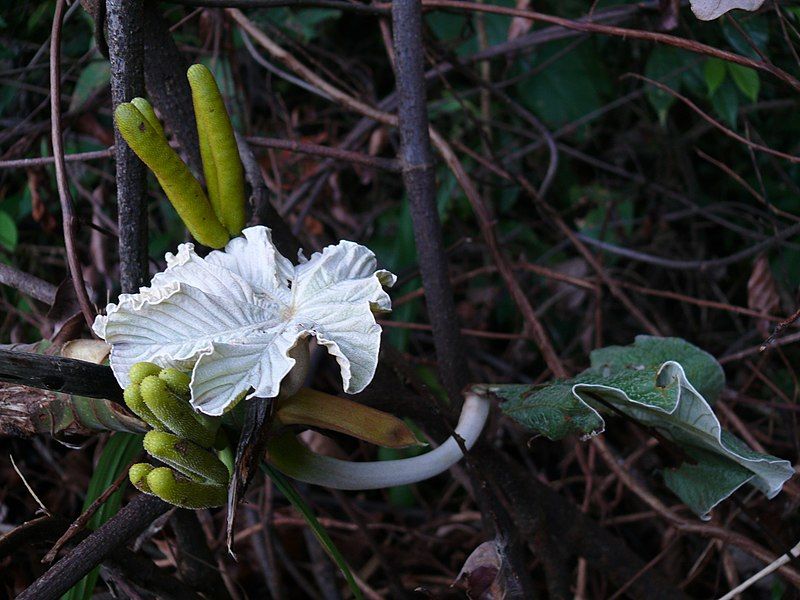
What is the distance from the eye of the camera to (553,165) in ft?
3.42

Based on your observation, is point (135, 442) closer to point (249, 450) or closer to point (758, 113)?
point (249, 450)

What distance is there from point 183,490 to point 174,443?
27 mm

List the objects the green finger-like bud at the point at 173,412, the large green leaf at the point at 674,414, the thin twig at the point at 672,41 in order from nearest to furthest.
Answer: the green finger-like bud at the point at 173,412 → the large green leaf at the point at 674,414 → the thin twig at the point at 672,41

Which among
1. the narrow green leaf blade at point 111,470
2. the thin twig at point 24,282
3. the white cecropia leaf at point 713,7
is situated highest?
the white cecropia leaf at point 713,7

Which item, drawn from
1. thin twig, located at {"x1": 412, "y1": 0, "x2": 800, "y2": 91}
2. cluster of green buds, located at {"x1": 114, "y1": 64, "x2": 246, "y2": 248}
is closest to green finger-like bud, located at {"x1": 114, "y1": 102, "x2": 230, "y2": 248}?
cluster of green buds, located at {"x1": 114, "y1": 64, "x2": 246, "y2": 248}

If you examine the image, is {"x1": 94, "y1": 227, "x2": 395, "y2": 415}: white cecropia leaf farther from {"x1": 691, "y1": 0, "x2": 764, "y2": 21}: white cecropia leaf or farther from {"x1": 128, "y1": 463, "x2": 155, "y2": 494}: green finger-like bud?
{"x1": 691, "y1": 0, "x2": 764, "y2": 21}: white cecropia leaf

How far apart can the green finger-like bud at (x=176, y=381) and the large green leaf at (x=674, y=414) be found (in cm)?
26

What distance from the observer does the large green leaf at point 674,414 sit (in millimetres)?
515

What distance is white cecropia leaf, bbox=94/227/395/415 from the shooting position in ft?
1.30

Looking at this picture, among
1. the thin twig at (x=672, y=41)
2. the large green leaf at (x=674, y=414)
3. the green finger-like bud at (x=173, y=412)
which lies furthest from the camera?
the thin twig at (x=672, y=41)

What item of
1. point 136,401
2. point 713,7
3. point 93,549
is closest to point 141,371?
point 136,401

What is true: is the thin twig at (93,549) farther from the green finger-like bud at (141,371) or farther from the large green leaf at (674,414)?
the large green leaf at (674,414)

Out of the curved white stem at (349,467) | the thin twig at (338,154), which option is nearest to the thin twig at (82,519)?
the curved white stem at (349,467)

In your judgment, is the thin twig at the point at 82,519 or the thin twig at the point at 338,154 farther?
the thin twig at the point at 338,154
